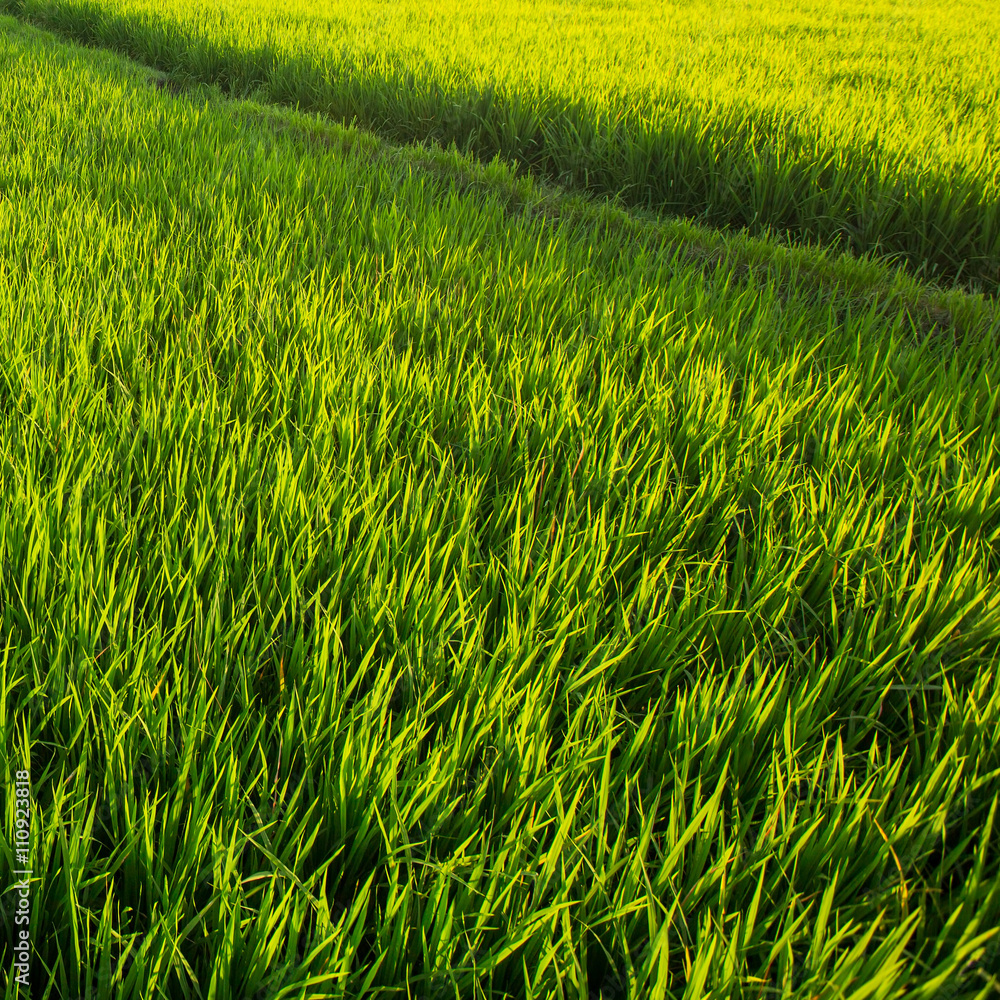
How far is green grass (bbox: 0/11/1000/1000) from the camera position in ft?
2.11

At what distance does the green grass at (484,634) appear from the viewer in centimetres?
64

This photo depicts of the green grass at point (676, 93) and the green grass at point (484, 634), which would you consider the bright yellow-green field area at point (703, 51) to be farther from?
the green grass at point (484, 634)

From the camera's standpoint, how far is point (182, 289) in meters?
1.87

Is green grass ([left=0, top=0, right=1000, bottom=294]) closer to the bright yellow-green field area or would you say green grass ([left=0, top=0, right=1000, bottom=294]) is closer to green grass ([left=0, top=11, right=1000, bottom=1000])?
the bright yellow-green field area

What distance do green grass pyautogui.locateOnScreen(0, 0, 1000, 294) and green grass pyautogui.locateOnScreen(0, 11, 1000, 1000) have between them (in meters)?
1.10

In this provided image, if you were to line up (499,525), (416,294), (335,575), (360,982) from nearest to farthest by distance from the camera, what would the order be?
(360,982), (335,575), (499,525), (416,294)

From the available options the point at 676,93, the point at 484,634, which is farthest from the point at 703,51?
the point at 484,634

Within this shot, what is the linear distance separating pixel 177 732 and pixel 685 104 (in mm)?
3575

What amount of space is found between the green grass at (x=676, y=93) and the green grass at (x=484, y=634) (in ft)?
3.60

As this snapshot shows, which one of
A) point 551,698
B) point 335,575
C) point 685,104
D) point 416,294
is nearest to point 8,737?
point 335,575

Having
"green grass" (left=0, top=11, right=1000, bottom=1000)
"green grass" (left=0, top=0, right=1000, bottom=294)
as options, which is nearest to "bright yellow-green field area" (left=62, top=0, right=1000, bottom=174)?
"green grass" (left=0, top=0, right=1000, bottom=294)

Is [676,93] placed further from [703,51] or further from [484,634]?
[484,634]

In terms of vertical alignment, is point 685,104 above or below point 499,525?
above

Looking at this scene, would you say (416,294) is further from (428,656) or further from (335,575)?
(428,656)
